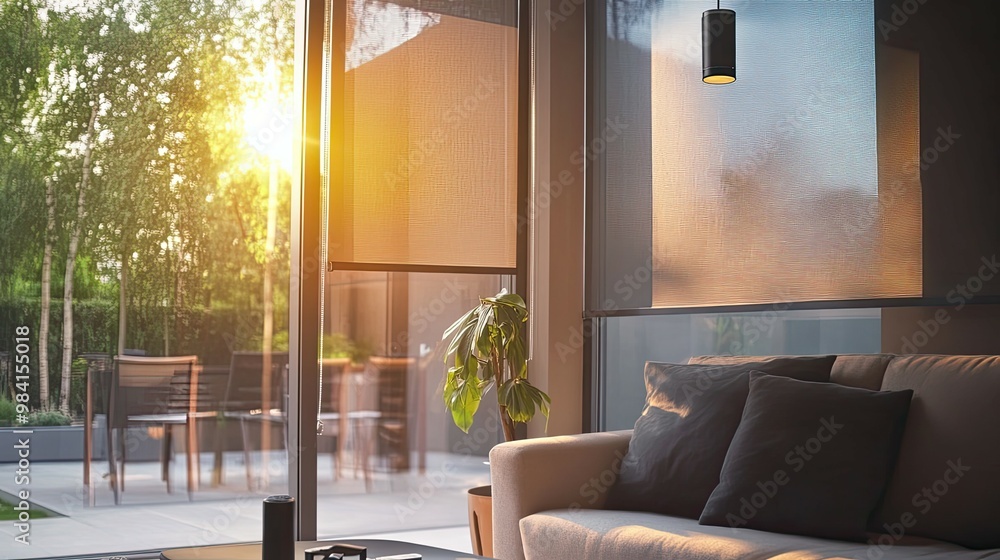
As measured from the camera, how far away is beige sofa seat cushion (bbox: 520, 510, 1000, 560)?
2.37 meters

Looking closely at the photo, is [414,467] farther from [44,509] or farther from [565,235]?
[44,509]

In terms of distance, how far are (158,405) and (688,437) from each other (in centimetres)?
212

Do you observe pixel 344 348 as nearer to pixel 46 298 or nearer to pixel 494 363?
pixel 494 363

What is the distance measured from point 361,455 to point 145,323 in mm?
1572

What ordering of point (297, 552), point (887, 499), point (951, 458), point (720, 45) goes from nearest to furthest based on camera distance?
point (297, 552) < point (951, 458) < point (887, 499) < point (720, 45)

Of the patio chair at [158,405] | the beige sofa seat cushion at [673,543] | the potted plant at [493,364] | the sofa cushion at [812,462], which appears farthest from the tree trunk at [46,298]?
the sofa cushion at [812,462]

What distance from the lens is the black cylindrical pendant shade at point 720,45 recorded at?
3.55 meters

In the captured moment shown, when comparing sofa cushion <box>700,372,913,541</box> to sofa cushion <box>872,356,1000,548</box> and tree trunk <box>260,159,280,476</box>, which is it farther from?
tree trunk <box>260,159,280,476</box>

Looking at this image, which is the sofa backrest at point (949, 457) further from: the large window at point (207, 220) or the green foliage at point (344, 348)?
the green foliage at point (344, 348)

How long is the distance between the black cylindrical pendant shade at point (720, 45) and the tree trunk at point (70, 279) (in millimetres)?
2356

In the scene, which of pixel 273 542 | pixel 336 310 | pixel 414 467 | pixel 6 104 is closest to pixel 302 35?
pixel 6 104

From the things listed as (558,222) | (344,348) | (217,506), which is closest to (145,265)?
(217,506)

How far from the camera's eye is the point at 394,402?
5.21 meters

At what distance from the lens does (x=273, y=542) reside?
6.83ft
